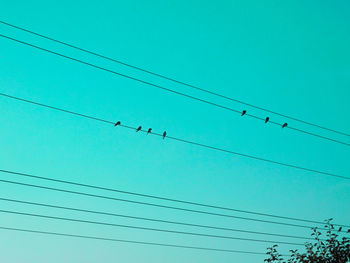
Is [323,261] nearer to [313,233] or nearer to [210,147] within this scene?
[313,233]

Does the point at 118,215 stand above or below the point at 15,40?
below

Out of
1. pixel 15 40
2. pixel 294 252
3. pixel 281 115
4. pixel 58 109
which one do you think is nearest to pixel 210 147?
pixel 281 115

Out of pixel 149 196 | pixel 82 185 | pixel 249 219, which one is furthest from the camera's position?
pixel 249 219

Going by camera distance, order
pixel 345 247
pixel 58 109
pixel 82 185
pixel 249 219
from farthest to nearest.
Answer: pixel 345 247 → pixel 249 219 → pixel 82 185 → pixel 58 109

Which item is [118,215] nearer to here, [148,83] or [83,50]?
[148,83]

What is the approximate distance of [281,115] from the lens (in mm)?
19344

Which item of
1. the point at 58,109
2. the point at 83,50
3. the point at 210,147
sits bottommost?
the point at 210,147

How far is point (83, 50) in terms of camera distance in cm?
1597

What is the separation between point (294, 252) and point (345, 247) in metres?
4.00

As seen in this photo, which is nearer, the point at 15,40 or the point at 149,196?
the point at 15,40

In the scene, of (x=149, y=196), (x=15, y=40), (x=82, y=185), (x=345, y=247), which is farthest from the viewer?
(x=345, y=247)

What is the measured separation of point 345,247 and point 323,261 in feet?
6.87

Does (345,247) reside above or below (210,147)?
below

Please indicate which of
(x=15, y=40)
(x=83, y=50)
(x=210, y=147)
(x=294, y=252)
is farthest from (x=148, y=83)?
(x=294, y=252)
